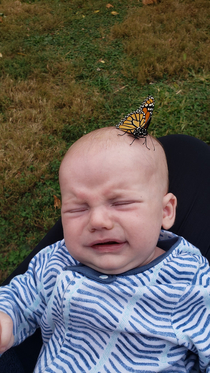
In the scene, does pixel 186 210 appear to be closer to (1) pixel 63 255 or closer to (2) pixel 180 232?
(2) pixel 180 232

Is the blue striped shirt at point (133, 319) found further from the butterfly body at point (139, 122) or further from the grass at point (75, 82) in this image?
the grass at point (75, 82)

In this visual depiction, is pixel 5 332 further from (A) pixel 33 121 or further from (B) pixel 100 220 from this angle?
(A) pixel 33 121

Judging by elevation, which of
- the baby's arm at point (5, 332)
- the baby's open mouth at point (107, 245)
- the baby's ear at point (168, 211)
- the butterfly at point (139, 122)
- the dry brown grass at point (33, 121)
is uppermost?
the butterfly at point (139, 122)

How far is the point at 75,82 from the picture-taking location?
4.52 metres

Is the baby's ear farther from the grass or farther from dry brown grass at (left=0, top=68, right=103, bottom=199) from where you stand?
dry brown grass at (left=0, top=68, right=103, bottom=199)

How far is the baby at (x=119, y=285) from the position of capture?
1323mm

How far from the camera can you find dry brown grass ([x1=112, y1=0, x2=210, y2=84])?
4.43m

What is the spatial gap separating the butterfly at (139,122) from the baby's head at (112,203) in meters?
0.05

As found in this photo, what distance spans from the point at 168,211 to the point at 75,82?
138 inches

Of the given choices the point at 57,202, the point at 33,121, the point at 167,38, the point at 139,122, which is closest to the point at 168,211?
the point at 139,122

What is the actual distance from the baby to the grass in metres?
1.51

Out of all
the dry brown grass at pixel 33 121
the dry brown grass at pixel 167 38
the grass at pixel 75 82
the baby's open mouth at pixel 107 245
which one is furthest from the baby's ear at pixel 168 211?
the dry brown grass at pixel 167 38

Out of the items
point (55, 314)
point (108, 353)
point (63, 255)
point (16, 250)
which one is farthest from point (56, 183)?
point (108, 353)

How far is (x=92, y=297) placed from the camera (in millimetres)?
1357
